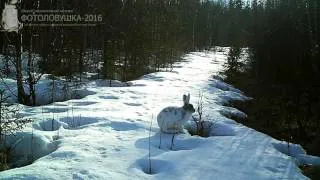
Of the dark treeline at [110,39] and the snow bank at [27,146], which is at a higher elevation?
the dark treeline at [110,39]

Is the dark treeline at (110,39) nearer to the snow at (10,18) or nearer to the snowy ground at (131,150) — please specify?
the snow at (10,18)

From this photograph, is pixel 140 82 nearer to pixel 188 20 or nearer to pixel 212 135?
pixel 212 135

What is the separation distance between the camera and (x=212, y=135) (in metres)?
8.77

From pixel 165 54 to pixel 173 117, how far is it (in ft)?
67.6

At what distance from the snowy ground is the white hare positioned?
181mm

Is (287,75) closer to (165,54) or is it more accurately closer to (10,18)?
(165,54)

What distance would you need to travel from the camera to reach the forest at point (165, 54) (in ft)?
39.1

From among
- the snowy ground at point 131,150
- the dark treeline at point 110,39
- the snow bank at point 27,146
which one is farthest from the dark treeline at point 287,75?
the snow bank at point 27,146

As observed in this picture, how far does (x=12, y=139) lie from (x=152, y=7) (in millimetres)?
23708

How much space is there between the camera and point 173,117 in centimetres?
788

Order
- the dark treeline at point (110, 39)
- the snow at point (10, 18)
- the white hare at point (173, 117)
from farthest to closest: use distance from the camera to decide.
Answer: the dark treeline at point (110, 39)
the snow at point (10, 18)
the white hare at point (173, 117)

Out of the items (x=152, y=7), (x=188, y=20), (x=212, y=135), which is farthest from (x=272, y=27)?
(x=188, y=20)

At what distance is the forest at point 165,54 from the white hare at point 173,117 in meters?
3.14

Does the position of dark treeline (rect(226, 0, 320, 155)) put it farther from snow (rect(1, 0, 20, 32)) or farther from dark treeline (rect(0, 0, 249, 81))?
snow (rect(1, 0, 20, 32))
